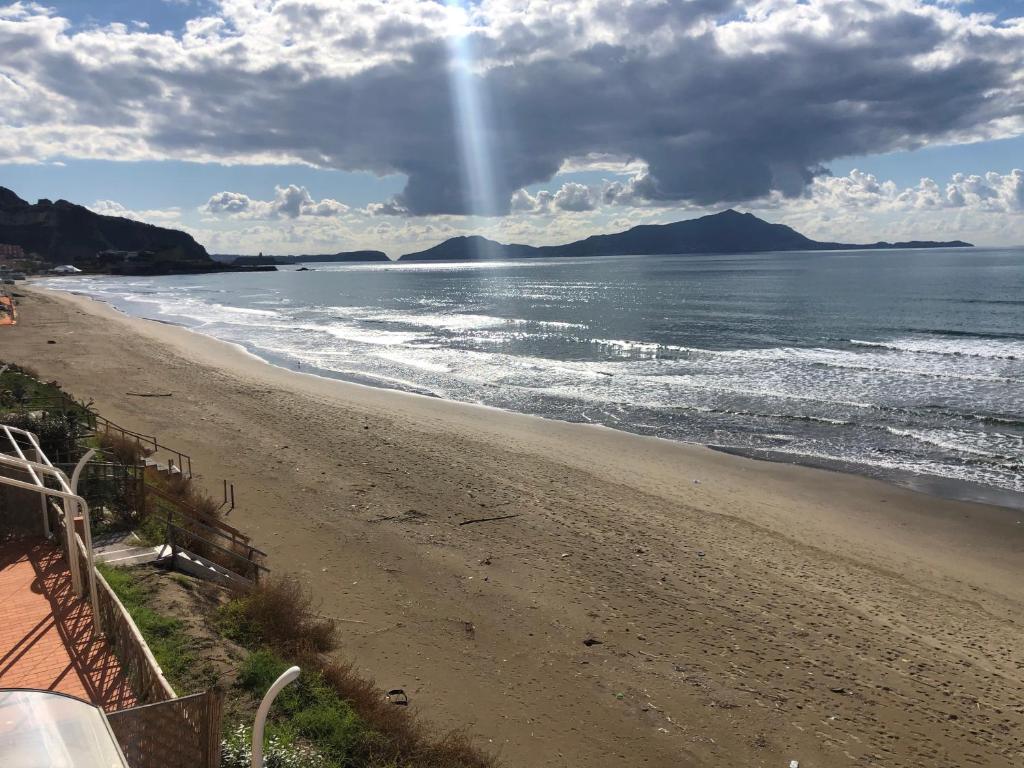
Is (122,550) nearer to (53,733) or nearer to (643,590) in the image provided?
(53,733)

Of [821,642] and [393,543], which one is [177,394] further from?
[821,642]

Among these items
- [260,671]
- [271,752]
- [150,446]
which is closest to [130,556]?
[260,671]

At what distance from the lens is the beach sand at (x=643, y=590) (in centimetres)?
838

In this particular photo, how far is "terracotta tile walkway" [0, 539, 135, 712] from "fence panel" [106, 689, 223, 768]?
1.21 metres

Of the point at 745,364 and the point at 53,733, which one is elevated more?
the point at 53,733

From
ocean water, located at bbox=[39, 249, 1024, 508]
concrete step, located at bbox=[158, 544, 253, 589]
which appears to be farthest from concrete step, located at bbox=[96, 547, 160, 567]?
ocean water, located at bbox=[39, 249, 1024, 508]

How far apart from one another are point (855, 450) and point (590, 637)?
14613 millimetres

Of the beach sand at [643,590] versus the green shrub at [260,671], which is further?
the beach sand at [643,590]

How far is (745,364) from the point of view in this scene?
35656 mm

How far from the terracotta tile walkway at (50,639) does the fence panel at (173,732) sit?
3.96 ft

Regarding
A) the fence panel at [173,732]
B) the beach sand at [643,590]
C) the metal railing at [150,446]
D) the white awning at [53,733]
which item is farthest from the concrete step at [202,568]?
the white awning at [53,733]

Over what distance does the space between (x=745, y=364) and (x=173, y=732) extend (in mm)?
34388

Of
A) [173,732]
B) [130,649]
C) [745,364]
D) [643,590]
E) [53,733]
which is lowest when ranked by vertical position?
[643,590]

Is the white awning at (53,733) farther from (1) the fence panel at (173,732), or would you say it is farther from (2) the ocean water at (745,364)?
(2) the ocean water at (745,364)
